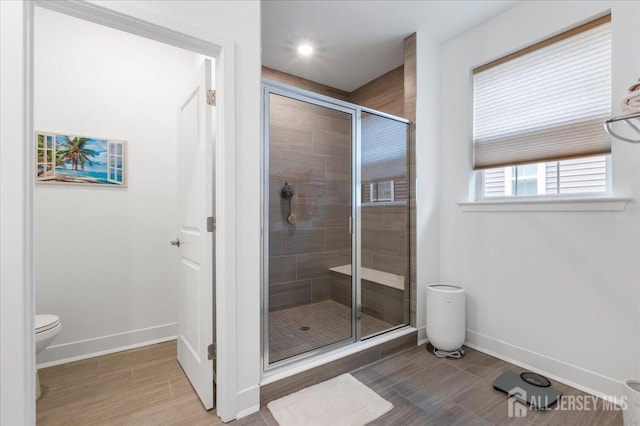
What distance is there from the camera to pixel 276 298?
90.5 inches

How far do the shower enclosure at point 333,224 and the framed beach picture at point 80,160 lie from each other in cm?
146

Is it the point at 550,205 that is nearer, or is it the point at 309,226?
the point at 550,205

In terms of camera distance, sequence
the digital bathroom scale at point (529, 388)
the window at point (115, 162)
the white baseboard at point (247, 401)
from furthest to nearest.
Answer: the window at point (115, 162) < the digital bathroom scale at point (529, 388) < the white baseboard at point (247, 401)

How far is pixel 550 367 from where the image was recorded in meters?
2.06

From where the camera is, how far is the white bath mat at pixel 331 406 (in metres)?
1.63

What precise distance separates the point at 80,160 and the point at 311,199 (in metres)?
1.87

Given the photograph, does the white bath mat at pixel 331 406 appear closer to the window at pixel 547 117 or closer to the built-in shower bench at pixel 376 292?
the built-in shower bench at pixel 376 292

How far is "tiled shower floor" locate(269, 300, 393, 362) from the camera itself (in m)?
2.09

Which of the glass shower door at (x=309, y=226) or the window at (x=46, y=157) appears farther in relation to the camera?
the window at (x=46, y=157)

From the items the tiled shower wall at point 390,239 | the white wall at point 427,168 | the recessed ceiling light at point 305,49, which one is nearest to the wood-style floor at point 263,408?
the white wall at point 427,168

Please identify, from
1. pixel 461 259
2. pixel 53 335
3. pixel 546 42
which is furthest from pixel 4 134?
pixel 546 42

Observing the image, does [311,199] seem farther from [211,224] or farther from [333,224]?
[211,224]

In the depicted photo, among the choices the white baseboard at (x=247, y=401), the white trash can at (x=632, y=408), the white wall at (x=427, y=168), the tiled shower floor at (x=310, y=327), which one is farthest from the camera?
the white wall at (x=427, y=168)

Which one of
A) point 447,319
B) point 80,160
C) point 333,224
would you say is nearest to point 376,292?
point 447,319
